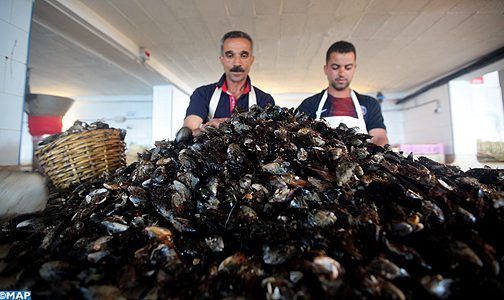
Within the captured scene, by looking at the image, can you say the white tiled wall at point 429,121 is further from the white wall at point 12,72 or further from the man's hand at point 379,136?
the white wall at point 12,72

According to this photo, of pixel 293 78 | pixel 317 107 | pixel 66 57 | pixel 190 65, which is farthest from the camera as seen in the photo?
pixel 293 78

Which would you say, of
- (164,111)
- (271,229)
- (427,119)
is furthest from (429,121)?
(271,229)

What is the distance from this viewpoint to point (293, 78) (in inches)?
259

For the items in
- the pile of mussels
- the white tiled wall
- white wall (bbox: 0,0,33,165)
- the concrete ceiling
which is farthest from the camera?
the white tiled wall

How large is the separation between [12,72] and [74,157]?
137 cm

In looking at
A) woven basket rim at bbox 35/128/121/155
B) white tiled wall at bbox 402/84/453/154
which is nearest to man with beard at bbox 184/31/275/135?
woven basket rim at bbox 35/128/121/155

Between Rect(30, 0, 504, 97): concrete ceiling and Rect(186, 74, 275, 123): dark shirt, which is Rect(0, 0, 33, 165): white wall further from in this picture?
Rect(186, 74, 275, 123): dark shirt

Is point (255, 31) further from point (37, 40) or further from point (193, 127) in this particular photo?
point (37, 40)

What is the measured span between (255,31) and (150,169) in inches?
136

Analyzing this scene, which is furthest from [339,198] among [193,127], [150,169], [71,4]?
[71,4]

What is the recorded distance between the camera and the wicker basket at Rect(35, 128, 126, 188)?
1672 millimetres

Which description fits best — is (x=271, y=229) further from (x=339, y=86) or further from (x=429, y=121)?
(x=429, y=121)

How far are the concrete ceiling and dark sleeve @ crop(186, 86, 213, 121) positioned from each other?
169 centimetres

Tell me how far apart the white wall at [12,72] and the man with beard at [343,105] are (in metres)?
2.85
